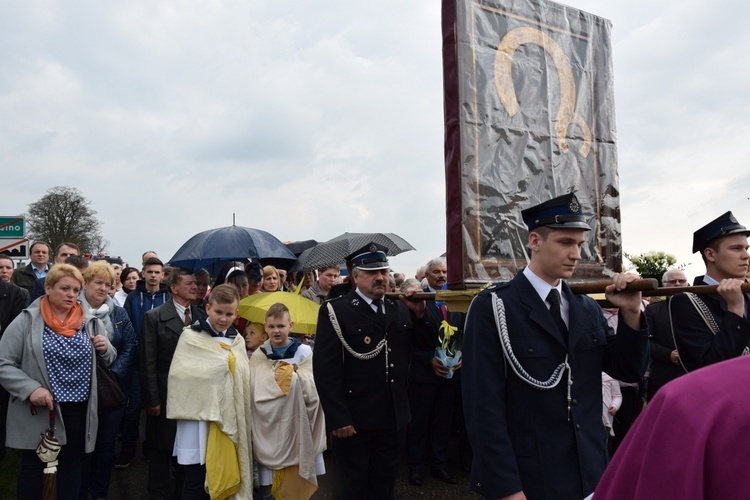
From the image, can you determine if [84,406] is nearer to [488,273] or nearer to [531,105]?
[488,273]

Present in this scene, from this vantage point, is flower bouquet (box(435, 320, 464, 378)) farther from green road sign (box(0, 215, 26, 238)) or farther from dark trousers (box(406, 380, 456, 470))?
green road sign (box(0, 215, 26, 238))

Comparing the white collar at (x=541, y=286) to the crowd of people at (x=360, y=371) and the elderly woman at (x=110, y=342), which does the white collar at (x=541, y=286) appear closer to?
the crowd of people at (x=360, y=371)

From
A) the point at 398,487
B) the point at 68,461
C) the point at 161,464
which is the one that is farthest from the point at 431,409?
the point at 68,461

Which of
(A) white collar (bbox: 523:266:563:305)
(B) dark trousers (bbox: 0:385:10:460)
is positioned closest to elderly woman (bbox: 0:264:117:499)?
(B) dark trousers (bbox: 0:385:10:460)

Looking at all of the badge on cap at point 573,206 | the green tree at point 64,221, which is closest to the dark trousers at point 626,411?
the badge on cap at point 573,206

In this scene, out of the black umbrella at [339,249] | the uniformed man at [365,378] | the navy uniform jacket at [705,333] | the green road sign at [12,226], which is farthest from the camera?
the green road sign at [12,226]

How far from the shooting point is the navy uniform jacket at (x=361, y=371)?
14.0ft

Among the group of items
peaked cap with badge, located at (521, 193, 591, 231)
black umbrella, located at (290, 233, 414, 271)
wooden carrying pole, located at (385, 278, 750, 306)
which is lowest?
wooden carrying pole, located at (385, 278, 750, 306)

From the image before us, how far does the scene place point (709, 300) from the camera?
3.39 meters

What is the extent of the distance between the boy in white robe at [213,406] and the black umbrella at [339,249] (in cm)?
217

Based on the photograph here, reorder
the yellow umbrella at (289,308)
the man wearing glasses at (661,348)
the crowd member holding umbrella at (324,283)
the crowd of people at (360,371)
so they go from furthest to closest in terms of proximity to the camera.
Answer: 1. the crowd member holding umbrella at (324,283)
2. the yellow umbrella at (289,308)
3. the man wearing glasses at (661,348)
4. the crowd of people at (360,371)

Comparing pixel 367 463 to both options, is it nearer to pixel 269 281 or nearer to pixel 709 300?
pixel 709 300

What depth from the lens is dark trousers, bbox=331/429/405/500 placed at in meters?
4.25

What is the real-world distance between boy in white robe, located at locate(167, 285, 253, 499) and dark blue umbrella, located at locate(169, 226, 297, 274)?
7.09 feet
